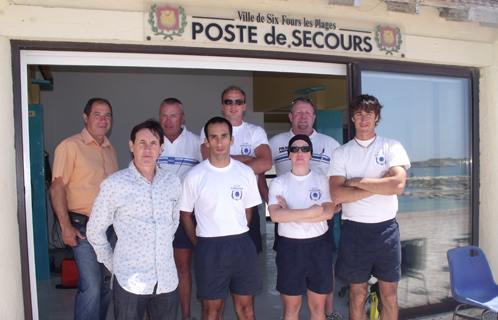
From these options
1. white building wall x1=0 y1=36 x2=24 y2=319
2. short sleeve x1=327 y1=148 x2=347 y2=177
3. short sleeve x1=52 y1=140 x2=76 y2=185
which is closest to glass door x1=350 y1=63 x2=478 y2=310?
short sleeve x1=327 y1=148 x2=347 y2=177

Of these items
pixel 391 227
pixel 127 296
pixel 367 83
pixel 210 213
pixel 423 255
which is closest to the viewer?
pixel 127 296

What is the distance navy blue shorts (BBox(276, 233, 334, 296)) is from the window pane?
1414mm

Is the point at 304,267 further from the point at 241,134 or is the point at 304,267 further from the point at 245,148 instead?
the point at 241,134

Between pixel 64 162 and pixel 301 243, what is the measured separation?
6.13 ft

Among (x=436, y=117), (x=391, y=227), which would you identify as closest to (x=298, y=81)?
(x=436, y=117)

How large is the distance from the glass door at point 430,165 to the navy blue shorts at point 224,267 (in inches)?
75.9

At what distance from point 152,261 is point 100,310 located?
1198 millimetres

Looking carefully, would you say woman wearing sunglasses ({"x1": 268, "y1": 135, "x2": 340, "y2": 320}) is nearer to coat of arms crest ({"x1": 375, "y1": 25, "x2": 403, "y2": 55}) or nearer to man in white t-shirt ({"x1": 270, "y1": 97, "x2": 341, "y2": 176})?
man in white t-shirt ({"x1": 270, "y1": 97, "x2": 341, "y2": 176})

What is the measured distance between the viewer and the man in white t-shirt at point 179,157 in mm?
3775

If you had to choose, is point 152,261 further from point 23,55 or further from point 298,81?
point 298,81

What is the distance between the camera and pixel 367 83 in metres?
4.12

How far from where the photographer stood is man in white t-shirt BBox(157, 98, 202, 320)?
3775 millimetres

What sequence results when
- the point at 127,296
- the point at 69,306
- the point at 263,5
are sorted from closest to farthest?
the point at 127,296 → the point at 263,5 → the point at 69,306

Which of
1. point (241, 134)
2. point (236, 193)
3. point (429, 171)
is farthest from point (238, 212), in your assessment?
point (429, 171)
